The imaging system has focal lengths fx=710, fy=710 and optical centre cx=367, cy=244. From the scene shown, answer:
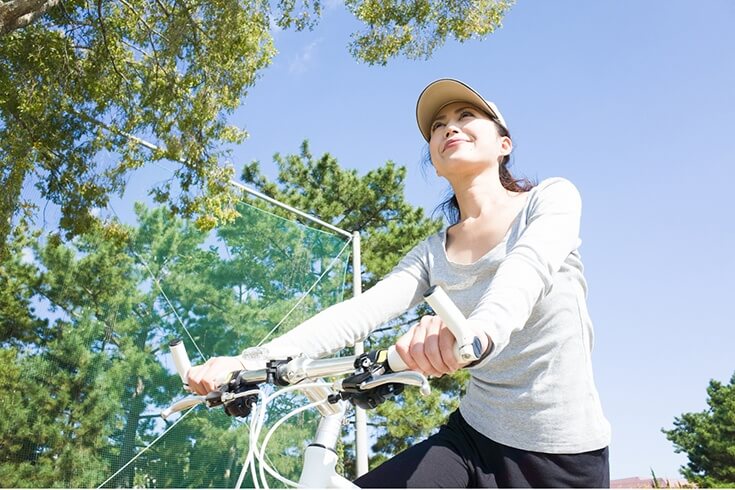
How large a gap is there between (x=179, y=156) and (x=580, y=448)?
4.47 metres

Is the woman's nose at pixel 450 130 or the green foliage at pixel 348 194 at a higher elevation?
the green foliage at pixel 348 194

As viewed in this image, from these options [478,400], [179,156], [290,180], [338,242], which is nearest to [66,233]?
[179,156]

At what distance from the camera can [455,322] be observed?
2.13 ft

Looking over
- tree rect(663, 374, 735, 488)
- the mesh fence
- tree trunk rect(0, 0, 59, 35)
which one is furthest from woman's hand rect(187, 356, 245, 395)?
tree rect(663, 374, 735, 488)

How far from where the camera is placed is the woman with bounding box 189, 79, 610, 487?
3.54ft

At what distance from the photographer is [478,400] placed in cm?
121

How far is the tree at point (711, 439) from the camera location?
14328 millimetres

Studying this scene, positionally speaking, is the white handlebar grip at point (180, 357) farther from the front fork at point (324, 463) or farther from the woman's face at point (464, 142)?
the woman's face at point (464, 142)

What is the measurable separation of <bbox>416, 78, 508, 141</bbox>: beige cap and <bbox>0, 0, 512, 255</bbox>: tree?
3854 mm

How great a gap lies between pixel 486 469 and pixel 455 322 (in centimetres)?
58

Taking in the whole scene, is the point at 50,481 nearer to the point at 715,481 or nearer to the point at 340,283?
the point at 340,283

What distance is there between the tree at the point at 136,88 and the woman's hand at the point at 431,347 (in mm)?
4552

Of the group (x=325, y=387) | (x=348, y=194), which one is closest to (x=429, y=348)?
(x=325, y=387)

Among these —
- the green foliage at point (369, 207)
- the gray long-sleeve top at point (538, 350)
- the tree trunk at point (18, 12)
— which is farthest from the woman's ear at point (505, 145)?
the green foliage at point (369, 207)
